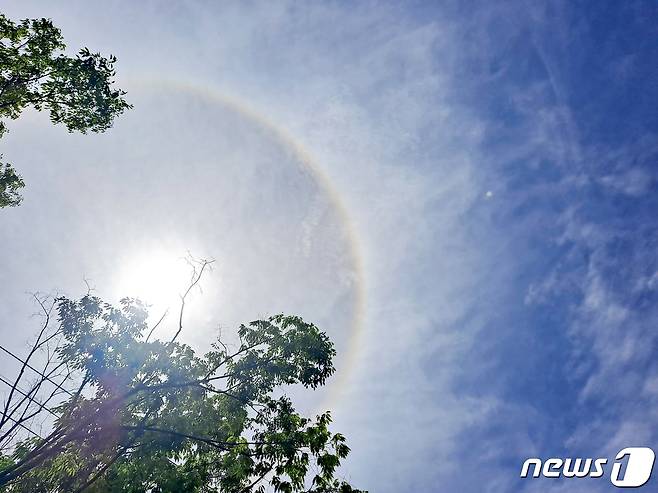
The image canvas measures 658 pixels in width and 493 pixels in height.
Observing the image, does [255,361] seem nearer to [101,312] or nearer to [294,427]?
[294,427]

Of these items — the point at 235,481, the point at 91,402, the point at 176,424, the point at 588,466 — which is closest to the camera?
the point at 91,402

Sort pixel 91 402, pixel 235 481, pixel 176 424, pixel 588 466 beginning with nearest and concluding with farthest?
1. pixel 91 402
2. pixel 176 424
3. pixel 235 481
4. pixel 588 466

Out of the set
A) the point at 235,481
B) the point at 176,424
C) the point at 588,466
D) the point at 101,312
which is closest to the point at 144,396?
the point at 176,424

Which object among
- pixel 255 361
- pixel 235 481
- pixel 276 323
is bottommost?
pixel 235 481

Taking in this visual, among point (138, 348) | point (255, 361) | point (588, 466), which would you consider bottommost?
point (138, 348)

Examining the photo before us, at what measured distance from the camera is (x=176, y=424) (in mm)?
13875

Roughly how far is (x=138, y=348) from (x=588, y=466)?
23.0m

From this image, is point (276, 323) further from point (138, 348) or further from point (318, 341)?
point (138, 348)

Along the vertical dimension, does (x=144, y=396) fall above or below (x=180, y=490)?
above

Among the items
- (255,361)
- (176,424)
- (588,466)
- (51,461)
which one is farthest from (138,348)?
(588,466)

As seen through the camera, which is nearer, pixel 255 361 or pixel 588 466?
pixel 255 361

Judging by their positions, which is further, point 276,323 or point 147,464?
point 276,323

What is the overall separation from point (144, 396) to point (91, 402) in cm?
156

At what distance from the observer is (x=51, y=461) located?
14.1 m
